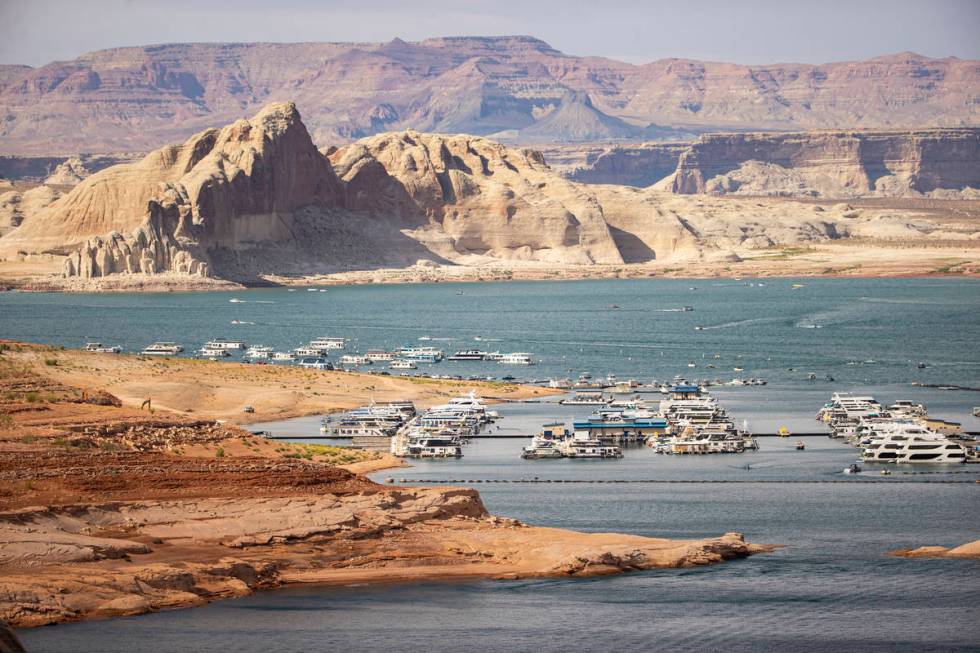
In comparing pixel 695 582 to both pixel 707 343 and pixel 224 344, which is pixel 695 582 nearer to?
pixel 224 344

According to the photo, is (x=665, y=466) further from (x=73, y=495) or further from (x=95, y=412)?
(x=73, y=495)

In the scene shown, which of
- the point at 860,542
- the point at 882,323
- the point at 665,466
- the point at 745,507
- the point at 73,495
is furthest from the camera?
the point at 882,323

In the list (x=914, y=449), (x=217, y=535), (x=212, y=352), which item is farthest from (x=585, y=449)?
(x=212, y=352)

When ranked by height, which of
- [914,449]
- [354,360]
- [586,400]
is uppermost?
[354,360]

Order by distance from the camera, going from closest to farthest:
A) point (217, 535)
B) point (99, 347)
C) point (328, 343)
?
point (217, 535), point (99, 347), point (328, 343)

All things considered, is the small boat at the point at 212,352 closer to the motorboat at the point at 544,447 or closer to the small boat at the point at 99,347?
the small boat at the point at 99,347

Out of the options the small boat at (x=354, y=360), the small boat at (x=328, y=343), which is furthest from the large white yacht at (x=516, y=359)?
the small boat at (x=328, y=343)

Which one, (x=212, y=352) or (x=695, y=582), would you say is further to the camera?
(x=212, y=352)

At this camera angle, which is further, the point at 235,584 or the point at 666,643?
the point at 235,584

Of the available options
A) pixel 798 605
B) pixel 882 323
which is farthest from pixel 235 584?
pixel 882 323

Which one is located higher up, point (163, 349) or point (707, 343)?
point (707, 343)
